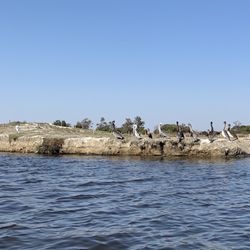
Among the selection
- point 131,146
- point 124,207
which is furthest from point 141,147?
point 124,207

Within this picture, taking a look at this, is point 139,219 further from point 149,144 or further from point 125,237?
point 149,144

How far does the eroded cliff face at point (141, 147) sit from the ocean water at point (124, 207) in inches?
328

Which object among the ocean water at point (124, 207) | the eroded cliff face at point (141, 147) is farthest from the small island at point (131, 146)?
the ocean water at point (124, 207)

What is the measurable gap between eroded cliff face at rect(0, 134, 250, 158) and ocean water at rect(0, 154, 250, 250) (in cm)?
833

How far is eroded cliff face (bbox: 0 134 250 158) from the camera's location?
39.7 meters

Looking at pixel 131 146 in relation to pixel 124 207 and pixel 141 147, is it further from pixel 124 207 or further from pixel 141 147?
pixel 124 207

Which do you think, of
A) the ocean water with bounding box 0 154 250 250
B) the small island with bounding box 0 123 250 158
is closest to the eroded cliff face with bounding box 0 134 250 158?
the small island with bounding box 0 123 250 158

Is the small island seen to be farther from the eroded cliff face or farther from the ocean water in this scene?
the ocean water

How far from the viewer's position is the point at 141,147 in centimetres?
3984

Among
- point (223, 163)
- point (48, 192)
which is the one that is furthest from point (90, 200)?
point (223, 163)

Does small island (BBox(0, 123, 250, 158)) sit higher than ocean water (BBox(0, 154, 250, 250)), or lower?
higher

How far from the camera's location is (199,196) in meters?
19.6

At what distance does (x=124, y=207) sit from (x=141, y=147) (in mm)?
23142

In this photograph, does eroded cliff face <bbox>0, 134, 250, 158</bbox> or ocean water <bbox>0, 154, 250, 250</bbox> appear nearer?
ocean water <bbox>0, 154, 250, 250</bbox>
